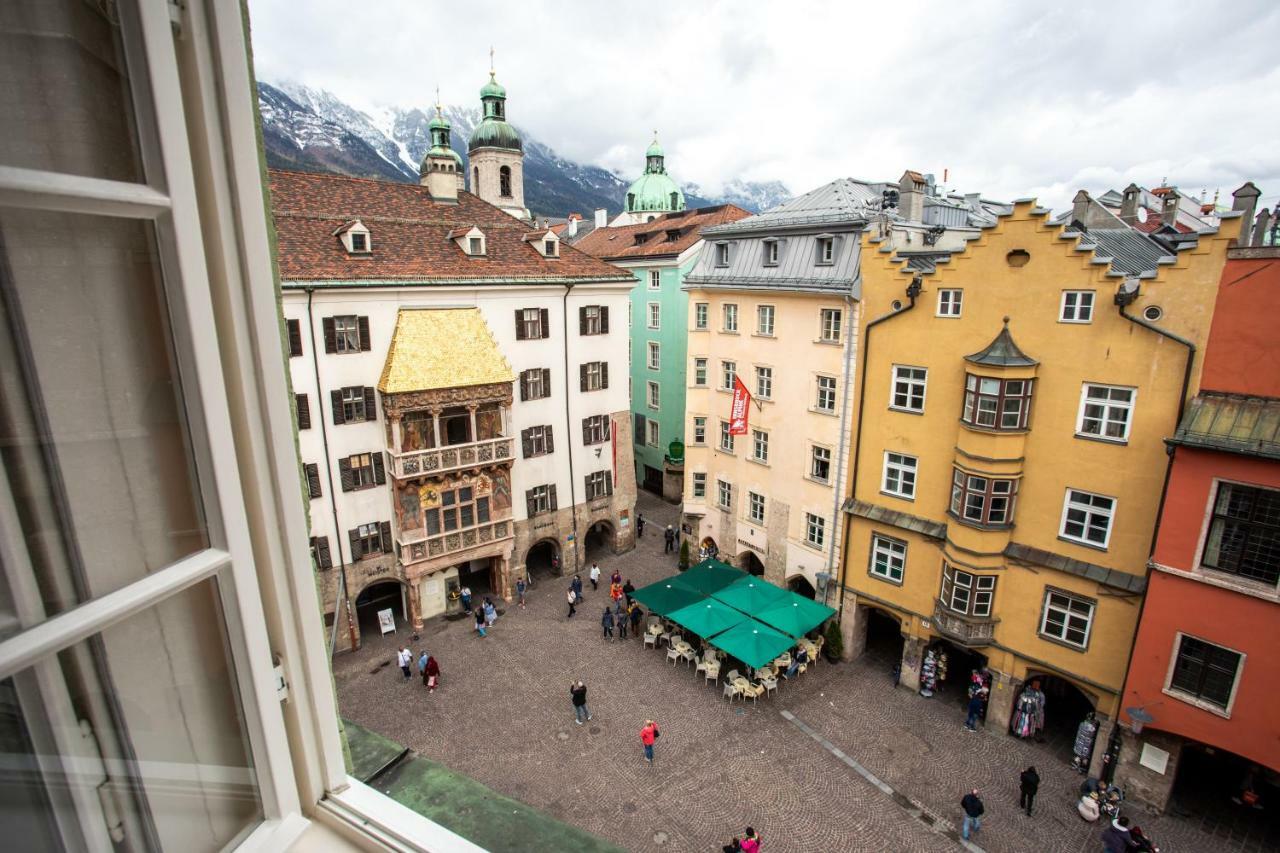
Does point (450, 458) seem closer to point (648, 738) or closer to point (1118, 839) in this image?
point (648, 738)

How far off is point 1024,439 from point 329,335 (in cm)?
2280

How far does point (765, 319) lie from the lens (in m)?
27.1

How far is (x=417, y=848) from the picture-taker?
7.27ft

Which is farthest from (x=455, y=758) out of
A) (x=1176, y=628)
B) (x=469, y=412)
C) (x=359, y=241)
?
(x=1176, y=628)

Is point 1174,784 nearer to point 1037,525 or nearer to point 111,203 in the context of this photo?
point 1037,525

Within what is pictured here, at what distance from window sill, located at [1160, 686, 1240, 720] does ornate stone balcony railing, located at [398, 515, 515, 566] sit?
22.7 meters

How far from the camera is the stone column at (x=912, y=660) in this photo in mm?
23203

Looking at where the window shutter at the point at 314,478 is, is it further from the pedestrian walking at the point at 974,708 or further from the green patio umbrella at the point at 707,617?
the pedestrian walking at the point at 974,708

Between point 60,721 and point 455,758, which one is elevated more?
point 60,721

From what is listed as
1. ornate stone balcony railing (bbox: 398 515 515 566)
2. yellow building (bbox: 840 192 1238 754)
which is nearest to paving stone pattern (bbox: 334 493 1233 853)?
yellow building (bbox: 840 192 1238 754)

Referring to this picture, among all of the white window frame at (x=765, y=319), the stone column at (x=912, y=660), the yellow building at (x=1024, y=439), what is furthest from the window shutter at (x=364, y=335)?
the stone column at (x=912, y=660)

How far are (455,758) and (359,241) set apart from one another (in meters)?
18.2

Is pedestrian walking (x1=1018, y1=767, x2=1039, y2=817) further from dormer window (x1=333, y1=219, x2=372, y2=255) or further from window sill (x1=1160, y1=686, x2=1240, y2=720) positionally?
dormer window (x1=333, y1=219, x2=372, y2=255)

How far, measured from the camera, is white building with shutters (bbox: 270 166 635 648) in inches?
953
